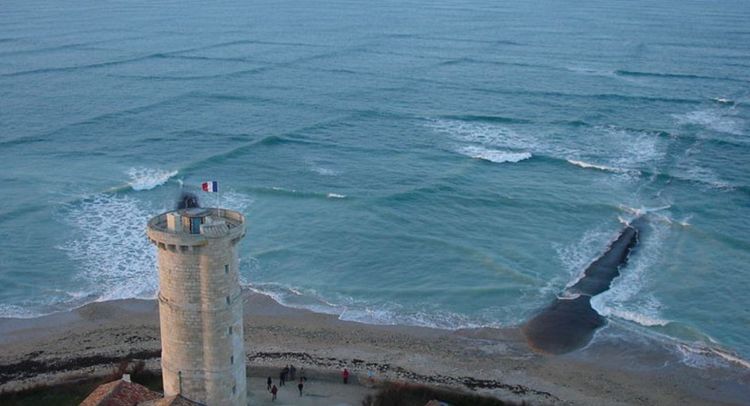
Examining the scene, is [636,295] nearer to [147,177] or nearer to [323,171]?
[323,171]

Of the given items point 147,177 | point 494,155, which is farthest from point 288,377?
point 494,155

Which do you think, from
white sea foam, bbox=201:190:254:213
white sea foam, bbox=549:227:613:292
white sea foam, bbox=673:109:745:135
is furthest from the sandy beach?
white sea foam, bbox=673:109:745:135

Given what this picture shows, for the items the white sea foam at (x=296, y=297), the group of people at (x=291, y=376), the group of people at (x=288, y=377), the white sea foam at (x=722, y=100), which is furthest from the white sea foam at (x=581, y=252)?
the white sea foam at (x=722, y=100)

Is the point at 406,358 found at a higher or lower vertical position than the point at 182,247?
lower

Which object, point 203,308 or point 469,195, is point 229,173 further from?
point 203,308

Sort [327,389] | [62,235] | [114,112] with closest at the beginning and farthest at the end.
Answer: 1. [327,389]
2. [62,235]
3. [114,112]

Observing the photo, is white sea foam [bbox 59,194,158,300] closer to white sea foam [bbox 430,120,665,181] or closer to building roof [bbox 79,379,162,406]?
building roof [bbox 79,379,162,406]

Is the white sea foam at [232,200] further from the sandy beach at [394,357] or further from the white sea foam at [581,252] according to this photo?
the white sea foam at [581,252]

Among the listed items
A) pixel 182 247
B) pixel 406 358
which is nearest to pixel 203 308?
pixel 182 247
